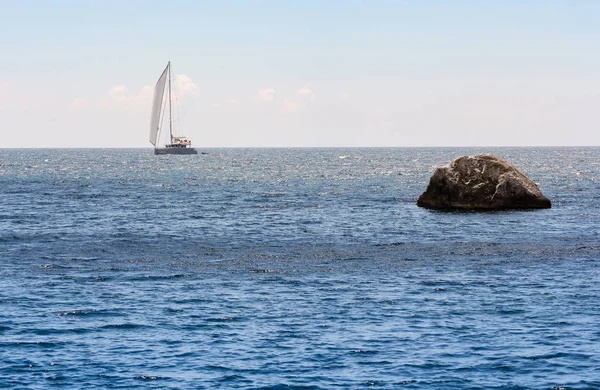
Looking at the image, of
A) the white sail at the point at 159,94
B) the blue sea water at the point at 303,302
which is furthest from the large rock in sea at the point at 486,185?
the white sail at the point at 159,94

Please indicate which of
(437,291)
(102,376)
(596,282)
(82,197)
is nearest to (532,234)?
(596,282)

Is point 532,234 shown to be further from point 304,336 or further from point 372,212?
point 304,336

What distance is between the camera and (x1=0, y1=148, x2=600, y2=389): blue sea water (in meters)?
20.4

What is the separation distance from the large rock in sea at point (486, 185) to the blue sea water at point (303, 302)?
8.26ft

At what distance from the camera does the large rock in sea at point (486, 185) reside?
193 ft

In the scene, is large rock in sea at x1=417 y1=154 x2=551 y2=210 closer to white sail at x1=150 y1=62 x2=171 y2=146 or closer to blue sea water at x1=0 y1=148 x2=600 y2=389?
blue sea water at x1=0 y1=148 x2=600 y2=389

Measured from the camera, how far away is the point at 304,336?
2378 centimetres

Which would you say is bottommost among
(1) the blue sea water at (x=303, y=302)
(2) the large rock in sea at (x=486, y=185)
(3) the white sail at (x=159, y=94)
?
(1) the blue sea water at (x=303, y=302)

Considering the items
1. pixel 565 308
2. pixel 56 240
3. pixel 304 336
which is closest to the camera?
pixel 304 336

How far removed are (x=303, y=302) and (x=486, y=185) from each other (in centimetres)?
3479

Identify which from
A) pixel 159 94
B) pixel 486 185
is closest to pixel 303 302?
pixel 486 185

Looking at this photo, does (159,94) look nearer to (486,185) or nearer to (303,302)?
(486,185)

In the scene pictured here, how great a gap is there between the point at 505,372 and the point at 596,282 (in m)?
14.0

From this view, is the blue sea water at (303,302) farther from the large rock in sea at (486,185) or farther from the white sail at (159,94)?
the white sail at (159,94)
